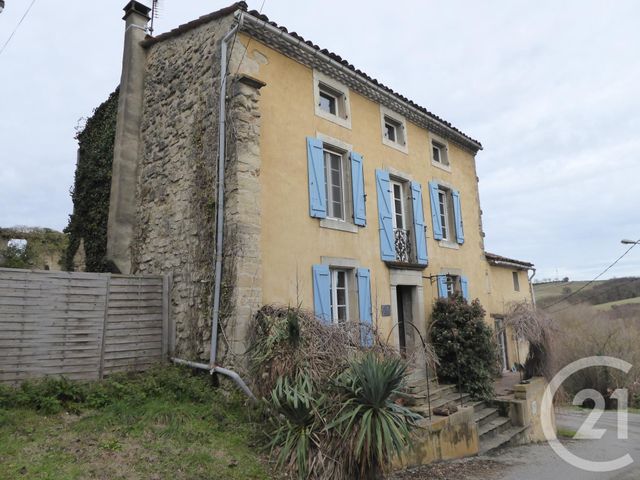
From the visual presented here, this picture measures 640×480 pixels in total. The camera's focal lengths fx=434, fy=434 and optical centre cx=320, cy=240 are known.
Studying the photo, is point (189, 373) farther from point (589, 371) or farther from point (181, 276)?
point (589, 371)

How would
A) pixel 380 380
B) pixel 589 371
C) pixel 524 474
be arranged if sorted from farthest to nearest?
pixel 589 371
pixel 524 474
pixel 380 380

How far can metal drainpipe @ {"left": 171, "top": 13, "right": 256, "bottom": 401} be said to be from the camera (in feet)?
20.9

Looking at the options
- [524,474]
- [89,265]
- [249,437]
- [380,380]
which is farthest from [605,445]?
[89,265]

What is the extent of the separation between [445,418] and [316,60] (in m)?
6.84

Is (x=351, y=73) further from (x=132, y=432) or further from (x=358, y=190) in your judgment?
(x=132, y=432)

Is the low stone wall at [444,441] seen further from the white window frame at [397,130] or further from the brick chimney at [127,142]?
the brick chimney at [127,142]

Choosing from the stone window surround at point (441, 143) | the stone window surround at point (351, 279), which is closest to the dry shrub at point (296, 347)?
the stone window surround at point (351, 279)

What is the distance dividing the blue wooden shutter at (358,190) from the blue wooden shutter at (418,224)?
192 centimetres

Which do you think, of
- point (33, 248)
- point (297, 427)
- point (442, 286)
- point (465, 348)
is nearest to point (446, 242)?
point (442, 286)

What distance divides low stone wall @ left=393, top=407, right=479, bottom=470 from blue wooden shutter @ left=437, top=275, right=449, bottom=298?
356cm

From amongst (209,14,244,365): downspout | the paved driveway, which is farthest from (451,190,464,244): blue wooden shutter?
(209,14,244,365): downspout

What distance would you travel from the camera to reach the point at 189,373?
22.4 ft

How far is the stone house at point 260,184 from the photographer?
693cm

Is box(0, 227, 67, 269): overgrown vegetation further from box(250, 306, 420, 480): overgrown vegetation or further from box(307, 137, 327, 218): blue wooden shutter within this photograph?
box(250, 306, 420, 480): overgrown vegetation
